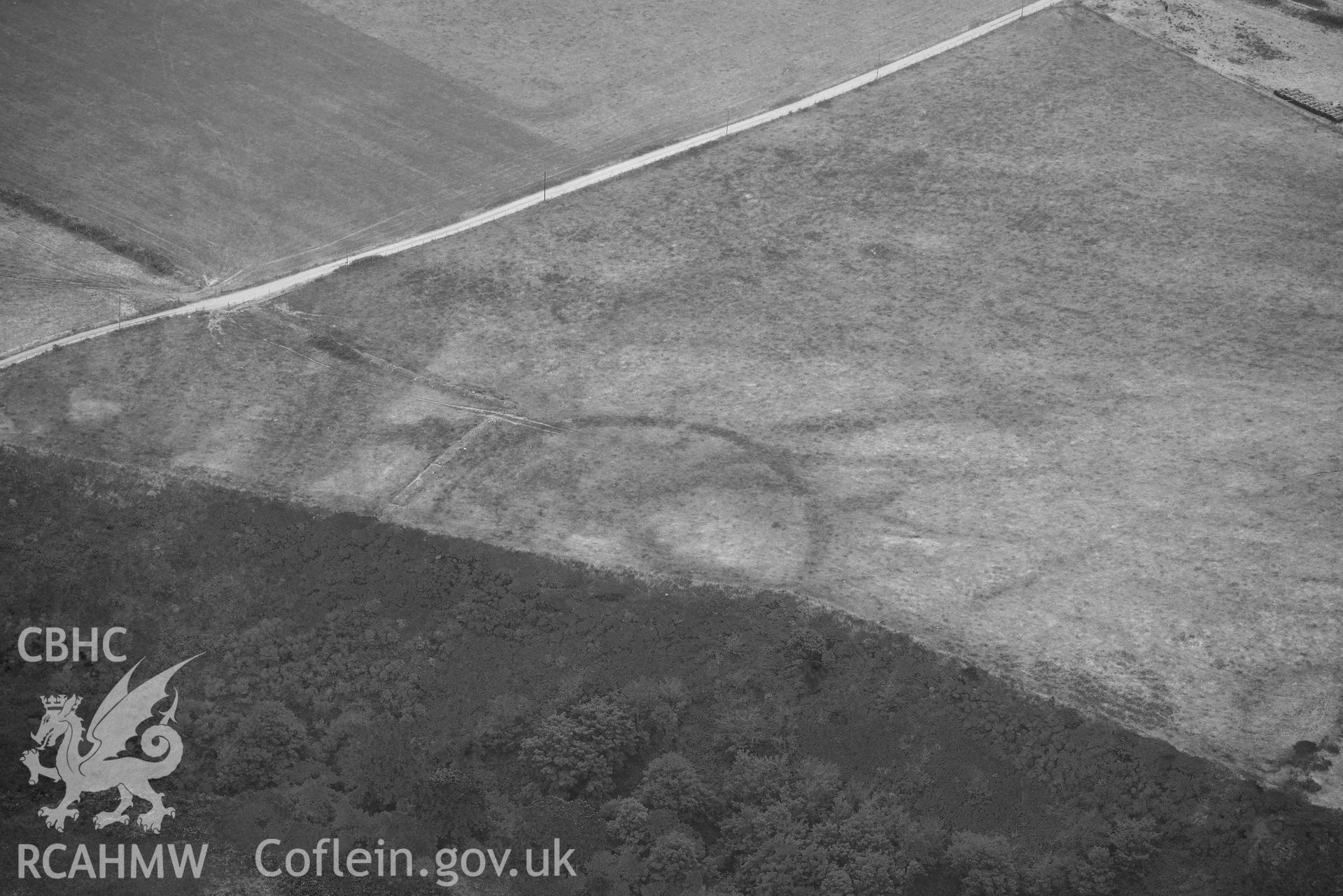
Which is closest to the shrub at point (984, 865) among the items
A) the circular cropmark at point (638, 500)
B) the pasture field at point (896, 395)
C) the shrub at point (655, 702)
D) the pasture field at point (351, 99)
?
the pasture field at point (896, 395)

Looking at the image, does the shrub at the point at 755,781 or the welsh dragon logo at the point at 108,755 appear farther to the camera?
the shrub at the point at 755,781

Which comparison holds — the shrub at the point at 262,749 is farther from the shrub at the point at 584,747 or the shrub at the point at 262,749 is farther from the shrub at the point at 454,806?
the shrub at the point at 584,747

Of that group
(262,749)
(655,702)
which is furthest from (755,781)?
(262,749)

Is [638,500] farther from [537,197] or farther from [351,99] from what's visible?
[351,99]

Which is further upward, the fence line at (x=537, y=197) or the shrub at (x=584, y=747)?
the fence line at (x=537, y=197)

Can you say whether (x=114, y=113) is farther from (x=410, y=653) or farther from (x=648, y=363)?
(x=410, y=653)

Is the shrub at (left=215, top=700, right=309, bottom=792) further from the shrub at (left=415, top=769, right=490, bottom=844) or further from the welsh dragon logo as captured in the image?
the shrub at (left=415, top=769, right=490, bottom=844)

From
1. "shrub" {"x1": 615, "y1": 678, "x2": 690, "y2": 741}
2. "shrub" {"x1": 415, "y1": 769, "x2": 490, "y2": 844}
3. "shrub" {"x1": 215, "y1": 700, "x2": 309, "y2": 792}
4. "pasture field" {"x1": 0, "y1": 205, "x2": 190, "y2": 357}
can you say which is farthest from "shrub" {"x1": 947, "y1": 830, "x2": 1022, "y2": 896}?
"pasture field" {"x1": 0, "y1": 205, "x2": 190, "y2": 357}
